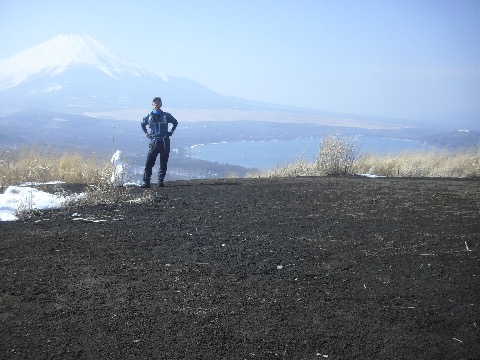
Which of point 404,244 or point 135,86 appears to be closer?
point 404,244

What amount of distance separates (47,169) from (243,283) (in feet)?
27.3

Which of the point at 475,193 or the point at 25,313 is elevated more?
the point at 475,193

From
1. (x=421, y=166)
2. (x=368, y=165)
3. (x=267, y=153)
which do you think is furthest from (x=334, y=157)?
(x=267, y=153)

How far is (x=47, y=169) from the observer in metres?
10.0

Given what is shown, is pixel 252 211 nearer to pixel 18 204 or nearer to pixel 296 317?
pixel 296 317

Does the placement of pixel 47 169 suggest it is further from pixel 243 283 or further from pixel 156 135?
pixel 243 283

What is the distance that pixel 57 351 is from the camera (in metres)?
2.47

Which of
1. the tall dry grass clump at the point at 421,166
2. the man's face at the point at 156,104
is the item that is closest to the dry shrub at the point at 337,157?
the tall dry grass clump at the point at 421,166

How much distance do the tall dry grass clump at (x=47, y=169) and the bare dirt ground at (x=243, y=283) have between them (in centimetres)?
377

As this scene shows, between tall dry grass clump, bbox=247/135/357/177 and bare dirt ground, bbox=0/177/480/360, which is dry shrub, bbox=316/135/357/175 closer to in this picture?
tall dry grass clump, bbox=247/135/357/177

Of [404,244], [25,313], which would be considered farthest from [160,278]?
[404,244]

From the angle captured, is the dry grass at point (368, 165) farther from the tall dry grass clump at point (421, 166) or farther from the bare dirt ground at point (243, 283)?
the bare dirt ground at point (243, 283)

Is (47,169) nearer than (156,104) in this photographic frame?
No

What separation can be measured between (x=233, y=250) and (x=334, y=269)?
1.22 m
